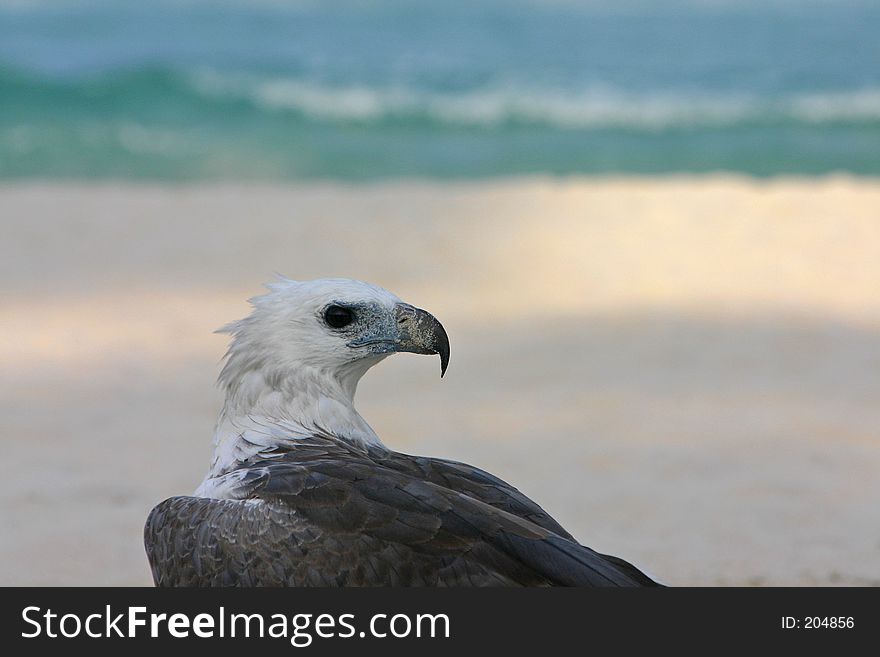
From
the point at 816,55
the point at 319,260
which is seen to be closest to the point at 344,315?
the point at 319,260

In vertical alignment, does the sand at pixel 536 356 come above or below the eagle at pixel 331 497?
above

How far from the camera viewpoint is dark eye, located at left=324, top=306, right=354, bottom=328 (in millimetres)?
3986

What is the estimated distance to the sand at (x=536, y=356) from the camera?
565 cm

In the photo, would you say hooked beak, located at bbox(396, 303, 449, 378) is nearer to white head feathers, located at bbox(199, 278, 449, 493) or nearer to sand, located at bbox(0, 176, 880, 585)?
white head feathers, located at bbox(199, 278, 449, 493)

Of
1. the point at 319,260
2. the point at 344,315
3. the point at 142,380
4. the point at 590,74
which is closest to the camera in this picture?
the point at 344,315

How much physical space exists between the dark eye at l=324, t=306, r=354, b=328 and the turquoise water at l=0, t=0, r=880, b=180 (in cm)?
1416

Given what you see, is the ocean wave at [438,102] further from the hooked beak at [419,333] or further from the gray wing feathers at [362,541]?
the gray wing feathers at [362,541]

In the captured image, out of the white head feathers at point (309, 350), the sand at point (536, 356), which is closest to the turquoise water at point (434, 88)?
the sand at point (536, 356)

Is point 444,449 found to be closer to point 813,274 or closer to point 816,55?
point 813,274

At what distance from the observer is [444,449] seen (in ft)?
21.6

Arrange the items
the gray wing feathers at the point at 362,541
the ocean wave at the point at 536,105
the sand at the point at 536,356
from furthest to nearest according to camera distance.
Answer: the ocean wave at the point at 536,105
the sand at the point at 536,356
the gray wing feathers at the point at 362,541

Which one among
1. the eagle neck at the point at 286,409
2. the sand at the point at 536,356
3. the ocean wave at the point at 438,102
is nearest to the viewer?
the eagle neck at the point at 286,409

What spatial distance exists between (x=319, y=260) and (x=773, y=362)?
3.98 meters

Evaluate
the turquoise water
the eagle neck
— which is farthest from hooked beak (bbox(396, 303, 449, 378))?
the turquoise water
